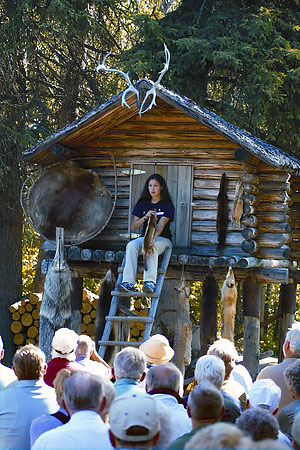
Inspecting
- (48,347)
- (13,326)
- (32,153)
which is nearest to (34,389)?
(48,347)

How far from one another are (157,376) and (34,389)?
998 millimetres

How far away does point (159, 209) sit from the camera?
11.5m

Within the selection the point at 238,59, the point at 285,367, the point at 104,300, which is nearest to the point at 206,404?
the point at 285,367

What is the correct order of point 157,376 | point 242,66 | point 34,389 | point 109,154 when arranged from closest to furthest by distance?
1. point 157,376
2. point 34,389
3. point 109,154
4. point 242,66

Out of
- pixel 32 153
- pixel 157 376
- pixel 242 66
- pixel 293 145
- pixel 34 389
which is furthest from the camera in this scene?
pixel 293 145

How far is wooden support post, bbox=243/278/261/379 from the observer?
12.2 m

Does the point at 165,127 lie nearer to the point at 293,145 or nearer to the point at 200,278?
the point at 200,278

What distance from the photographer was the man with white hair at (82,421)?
13.4ft

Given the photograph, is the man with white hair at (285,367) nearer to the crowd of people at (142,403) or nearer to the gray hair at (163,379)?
the crowd of people at (142,403)

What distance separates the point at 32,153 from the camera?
11.8m

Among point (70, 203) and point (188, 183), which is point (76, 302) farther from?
point (188, 183)

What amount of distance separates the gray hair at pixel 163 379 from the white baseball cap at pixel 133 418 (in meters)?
1.31

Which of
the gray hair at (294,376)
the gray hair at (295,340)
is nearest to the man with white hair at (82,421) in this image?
the gray hair at (294,376)

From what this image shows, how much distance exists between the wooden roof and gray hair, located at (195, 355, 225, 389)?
594cm
